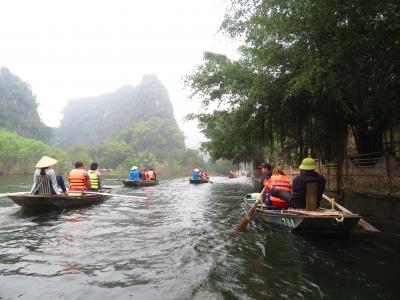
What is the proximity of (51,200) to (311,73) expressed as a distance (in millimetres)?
8046

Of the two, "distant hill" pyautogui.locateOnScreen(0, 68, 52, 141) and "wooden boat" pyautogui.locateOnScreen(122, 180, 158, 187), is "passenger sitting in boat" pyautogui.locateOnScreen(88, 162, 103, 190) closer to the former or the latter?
"wooden boat" pyautogui.locateOnScreen(122, 180, 158, 187)

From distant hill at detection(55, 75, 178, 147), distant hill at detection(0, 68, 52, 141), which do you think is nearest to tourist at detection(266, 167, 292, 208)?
distant hill at detection(0, 68, 52, 141)

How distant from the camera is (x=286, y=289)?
4.57 m

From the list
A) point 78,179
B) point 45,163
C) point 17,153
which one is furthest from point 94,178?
point 17,153

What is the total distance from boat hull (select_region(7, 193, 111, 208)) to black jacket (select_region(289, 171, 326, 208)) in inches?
271

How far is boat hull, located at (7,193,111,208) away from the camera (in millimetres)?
9869

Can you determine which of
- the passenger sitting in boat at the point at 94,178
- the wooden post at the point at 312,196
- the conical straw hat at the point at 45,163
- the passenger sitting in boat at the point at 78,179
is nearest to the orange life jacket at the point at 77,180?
the passenger sitting in boat at the point at 78,179

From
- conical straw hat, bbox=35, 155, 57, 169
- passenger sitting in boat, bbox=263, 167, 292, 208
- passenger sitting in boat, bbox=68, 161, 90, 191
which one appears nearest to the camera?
passenger sitting in boat, bbox=263, 167, 292, 208

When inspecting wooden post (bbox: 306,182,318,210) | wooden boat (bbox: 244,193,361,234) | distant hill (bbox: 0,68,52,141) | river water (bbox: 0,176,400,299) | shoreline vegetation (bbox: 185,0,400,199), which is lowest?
river water (bbox: 0,176,400,299)

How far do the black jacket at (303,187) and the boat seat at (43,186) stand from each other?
719 cm

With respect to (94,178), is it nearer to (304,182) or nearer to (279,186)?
(279,186)

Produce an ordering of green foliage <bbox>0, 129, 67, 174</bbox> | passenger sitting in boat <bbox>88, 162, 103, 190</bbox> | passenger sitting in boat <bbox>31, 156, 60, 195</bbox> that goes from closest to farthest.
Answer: passenger sitting in boat <bbox>31, 156, 60, 195</bbox> < passenger sitting in boat <bbox>88, 162, 103, 190</bbox> < green foliage <bbox>0, 129, 67, 174</bbox>

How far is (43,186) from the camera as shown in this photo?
10.5 m

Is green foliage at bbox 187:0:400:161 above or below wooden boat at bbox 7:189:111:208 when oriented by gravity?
above
